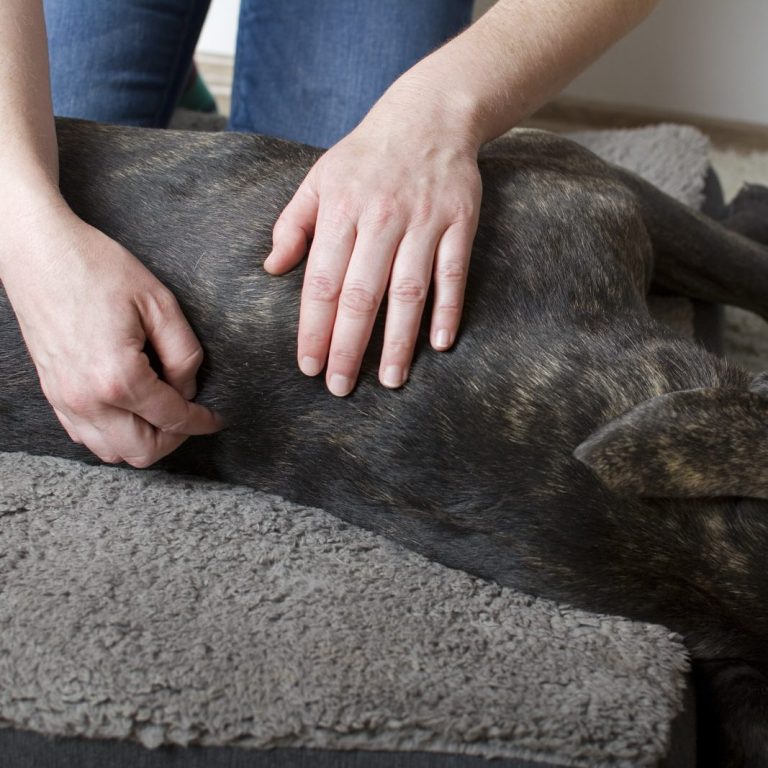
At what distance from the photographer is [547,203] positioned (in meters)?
2.04

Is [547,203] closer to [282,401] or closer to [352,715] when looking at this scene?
[282,401]

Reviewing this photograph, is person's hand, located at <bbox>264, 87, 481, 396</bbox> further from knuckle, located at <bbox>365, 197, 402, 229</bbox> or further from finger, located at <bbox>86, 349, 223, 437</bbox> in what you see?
finger, located at <bbox>86, 349, 223, 437</bbox>

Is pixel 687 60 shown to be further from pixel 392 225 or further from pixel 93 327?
pixel 93 327

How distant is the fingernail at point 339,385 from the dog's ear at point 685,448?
0.44 meters

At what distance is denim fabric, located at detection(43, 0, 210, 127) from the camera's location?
10.4 feet

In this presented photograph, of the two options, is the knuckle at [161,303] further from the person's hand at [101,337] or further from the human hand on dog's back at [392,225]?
the human hand on dog's back at [392,225]

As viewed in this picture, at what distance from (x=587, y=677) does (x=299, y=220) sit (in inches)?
36.8

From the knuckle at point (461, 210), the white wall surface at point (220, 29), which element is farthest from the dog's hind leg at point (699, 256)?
the white wall surface at point (220, 29)

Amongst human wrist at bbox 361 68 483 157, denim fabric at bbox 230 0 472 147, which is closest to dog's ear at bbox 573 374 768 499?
human wrist at bbox 361 68 483 157

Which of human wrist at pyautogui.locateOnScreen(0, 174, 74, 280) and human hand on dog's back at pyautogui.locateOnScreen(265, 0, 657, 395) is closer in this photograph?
human hand on dog's back at pyautogui.locateOnScreen(265, 0, 657, 395)

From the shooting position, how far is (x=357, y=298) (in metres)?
1.76

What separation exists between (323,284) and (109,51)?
181cm

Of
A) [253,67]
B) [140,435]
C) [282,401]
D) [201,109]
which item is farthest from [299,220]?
[201,109]

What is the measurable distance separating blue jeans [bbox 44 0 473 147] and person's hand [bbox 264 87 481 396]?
4.50 ft
